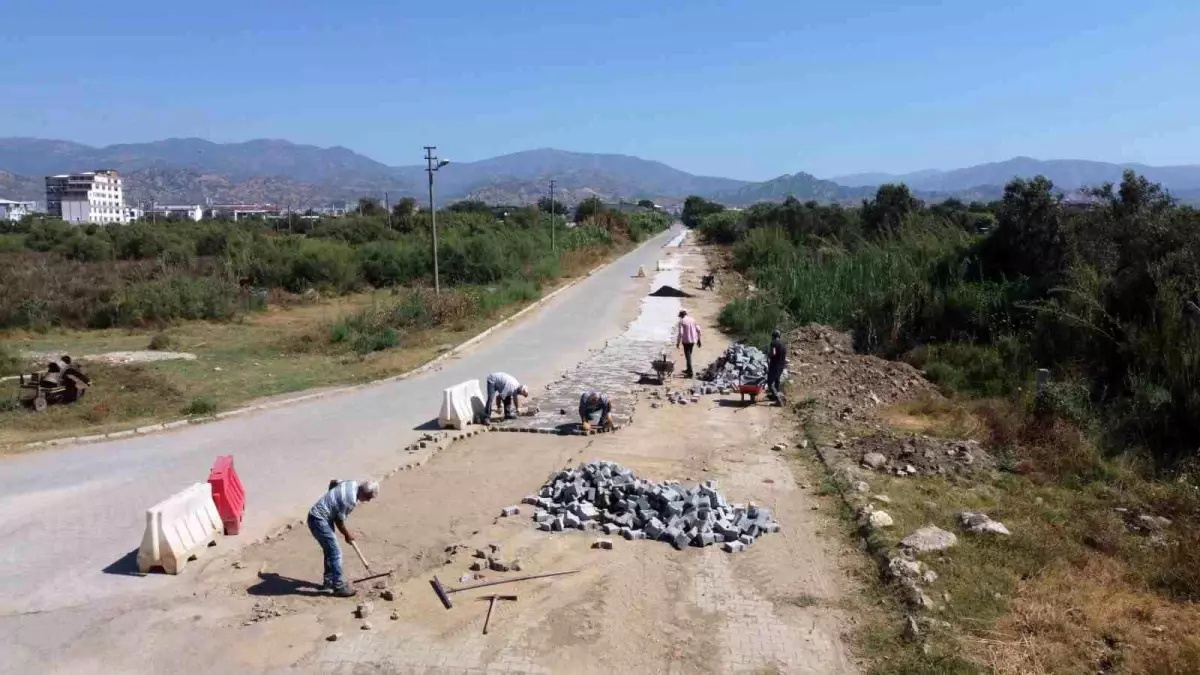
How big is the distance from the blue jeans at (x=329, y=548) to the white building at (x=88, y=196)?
137792 mm

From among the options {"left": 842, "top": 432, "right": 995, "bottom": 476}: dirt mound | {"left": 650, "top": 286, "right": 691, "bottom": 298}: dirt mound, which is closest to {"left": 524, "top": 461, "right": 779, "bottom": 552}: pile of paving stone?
{"left": 842, "top": 432, "right": 995, "bottom": 476}: dirt mound

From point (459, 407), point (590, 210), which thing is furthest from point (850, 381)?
point (590, 210)

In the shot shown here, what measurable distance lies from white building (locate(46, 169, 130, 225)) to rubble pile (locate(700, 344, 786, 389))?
433ft

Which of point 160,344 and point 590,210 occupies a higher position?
point 590,210

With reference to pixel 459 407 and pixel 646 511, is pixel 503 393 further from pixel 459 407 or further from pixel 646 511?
pixel 646 511

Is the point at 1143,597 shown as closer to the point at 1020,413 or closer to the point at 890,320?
the point at 1020,413

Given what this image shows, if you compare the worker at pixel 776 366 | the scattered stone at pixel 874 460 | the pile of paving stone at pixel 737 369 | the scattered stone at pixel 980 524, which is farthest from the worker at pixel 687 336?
the scattered stone at pixel 980 524

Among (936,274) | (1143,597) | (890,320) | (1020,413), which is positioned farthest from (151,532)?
(936,274)

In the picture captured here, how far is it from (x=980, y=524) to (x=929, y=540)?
804 mm

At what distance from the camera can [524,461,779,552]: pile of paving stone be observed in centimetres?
879

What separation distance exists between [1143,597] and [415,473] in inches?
312

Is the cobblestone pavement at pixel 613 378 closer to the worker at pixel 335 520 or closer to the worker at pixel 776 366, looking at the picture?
the worker at pixel 776 366

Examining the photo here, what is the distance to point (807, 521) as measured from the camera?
31.0 ft

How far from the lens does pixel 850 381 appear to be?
51.8 feet
